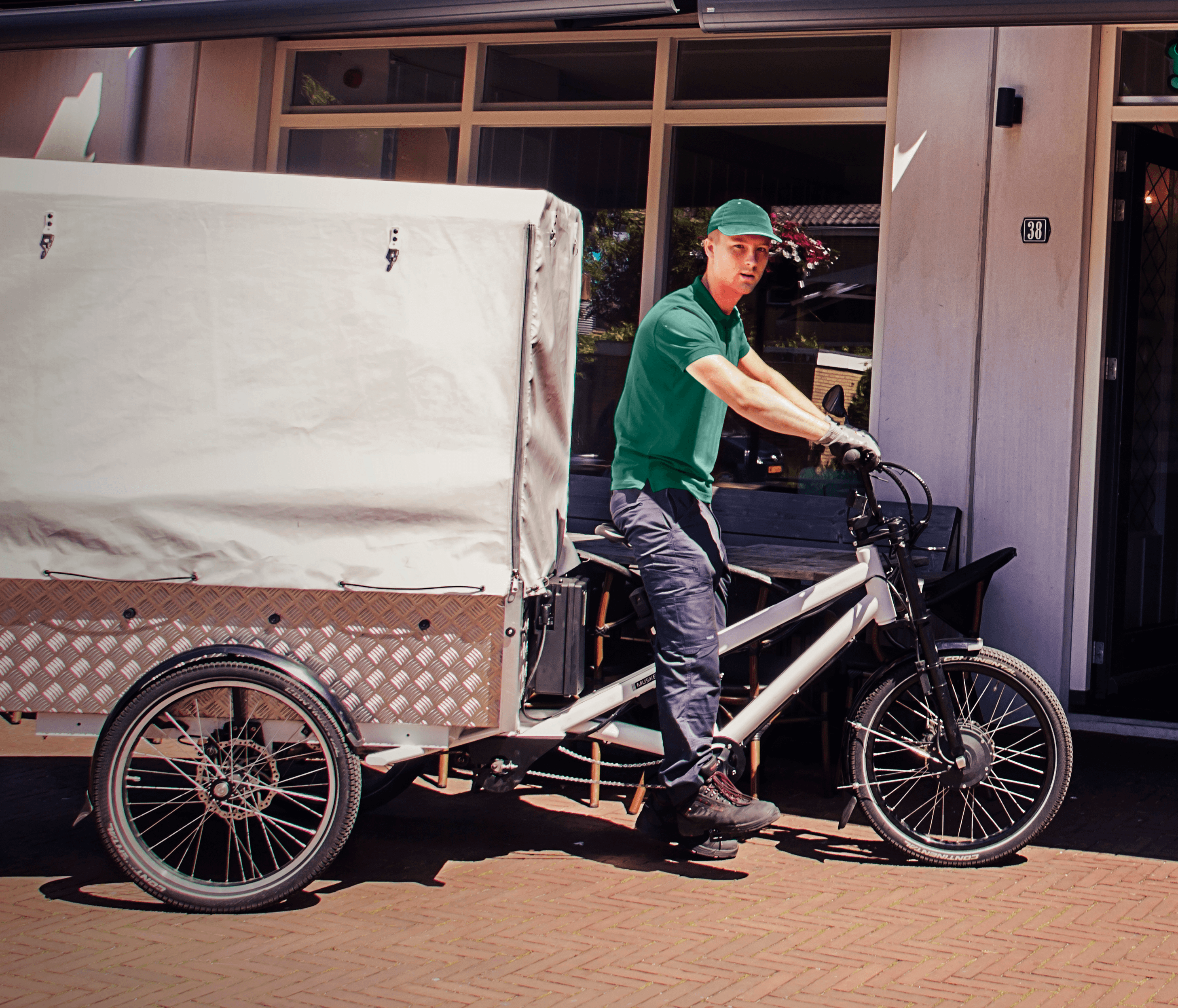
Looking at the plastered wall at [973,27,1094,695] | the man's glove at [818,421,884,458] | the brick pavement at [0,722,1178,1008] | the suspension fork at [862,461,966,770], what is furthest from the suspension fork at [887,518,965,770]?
the plastered wall at [973,27,1094,695]

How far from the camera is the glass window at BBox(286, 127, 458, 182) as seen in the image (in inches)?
333

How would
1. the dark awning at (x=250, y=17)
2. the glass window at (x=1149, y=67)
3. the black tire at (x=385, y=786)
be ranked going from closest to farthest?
the black tire at (x=385, y=786) → the dark awning at (x=250, y=17) → the glass window at (x=1149, y=67)

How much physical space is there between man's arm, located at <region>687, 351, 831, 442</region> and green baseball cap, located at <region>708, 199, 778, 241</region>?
0.45m

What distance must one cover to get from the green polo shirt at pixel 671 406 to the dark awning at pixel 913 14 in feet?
7.10

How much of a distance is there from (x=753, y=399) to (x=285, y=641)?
5.34ft

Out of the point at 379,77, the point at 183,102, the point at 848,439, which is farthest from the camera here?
the point at 183,102

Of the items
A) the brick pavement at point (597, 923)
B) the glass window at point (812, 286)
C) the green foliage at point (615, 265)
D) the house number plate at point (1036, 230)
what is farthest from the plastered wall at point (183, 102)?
the brick pavement at point (597, 923)

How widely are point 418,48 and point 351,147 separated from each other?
778 millimetres

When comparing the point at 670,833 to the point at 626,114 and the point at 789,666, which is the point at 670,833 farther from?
the point at 626,114

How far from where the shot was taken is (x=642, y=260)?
26.0 ft

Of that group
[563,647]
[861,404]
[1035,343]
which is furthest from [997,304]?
[563,647]

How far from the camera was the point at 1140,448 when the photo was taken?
756cm

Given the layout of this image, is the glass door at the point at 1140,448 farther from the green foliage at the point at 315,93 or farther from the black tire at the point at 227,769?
the green foliage at the point at 315,93

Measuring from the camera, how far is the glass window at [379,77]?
8.43 meters
